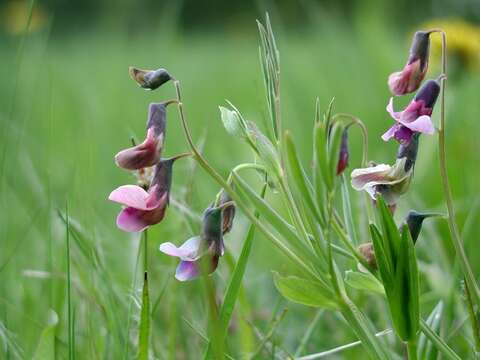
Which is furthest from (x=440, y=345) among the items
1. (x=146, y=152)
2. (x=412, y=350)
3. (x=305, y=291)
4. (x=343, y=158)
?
(x=146, y=152)

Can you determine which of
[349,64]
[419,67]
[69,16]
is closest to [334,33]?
[349,64]

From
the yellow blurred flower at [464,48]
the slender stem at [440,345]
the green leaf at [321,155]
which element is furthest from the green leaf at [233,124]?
the yellow blurred flower at [464,48]

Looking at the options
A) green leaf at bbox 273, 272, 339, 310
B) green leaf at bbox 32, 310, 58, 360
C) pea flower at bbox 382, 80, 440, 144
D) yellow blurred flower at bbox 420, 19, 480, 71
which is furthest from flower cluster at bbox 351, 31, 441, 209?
yellow blurred flower at bbox 420, 19, 480, 71

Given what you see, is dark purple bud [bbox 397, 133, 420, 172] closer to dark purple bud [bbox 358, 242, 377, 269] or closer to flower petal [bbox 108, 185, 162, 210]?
dark purple bud [bbox 358, 242, 377, 269]

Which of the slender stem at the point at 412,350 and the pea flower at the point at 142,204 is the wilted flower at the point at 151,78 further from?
the slender stem at the point at 412,350

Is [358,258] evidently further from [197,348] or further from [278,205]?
[278,205]

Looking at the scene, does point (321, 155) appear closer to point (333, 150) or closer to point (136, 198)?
point (333, 150)
